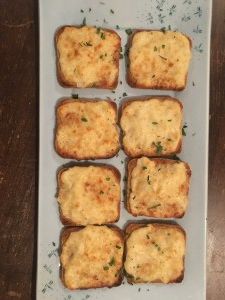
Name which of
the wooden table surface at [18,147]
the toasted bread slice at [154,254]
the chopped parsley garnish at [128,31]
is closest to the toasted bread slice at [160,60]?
the chopped parsley garnish at [128,31]

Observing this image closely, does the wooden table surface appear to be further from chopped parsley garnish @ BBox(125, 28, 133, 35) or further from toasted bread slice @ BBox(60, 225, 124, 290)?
chopped parsley garnish @ BBox(125, 28, 133, 35)

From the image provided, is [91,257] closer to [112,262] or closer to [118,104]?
[112,262]

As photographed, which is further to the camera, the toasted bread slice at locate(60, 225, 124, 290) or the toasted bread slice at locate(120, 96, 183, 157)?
the toasted bread slice at locate(120, 96, 183, 157)

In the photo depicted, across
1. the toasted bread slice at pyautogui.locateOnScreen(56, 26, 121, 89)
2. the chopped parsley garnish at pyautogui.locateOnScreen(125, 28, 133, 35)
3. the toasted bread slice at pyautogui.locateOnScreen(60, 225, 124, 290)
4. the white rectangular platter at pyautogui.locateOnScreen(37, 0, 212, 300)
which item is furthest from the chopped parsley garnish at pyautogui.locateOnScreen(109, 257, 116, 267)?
the chopped parsley garnish at pyautogui.locateOnScreen(125, 28, 133, 35)

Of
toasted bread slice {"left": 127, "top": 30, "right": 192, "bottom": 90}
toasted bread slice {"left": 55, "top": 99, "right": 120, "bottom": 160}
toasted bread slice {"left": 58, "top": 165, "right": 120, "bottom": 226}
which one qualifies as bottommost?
toasted bread slice {"left": 58, "top": 165, "right": 120, "bottom": 226}

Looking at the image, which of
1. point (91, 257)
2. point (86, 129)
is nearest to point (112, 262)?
point (91, 257)

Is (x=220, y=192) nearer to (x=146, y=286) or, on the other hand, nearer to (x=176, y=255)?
(x=176, y=255)

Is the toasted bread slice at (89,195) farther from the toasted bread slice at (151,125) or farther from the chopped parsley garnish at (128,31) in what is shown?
the chopped parsley garnish at (128,31)
